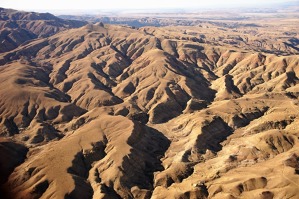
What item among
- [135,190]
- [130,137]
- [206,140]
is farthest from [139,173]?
[206,140]

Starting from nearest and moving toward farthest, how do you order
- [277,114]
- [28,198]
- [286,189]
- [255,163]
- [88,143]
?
1. [286,189]
2. [28,198]
3. [255,163]
4. [88,143]
5. [277,114]

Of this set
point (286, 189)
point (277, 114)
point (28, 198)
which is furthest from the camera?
point (277, 114)

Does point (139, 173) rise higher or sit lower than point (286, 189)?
lower

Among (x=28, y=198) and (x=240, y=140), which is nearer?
(x=28, y=198)

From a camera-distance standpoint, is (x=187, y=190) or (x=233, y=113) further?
(x=233, y=113)

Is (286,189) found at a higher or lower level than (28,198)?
higher

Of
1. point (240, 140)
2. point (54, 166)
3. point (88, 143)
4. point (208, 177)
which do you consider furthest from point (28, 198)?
point (240, 140)

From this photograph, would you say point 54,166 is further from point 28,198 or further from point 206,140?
point 206,140

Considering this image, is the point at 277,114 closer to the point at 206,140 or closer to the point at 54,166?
the point at 206,140

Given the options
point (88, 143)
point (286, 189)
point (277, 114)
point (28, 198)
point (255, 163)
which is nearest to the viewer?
point (286, 189)
